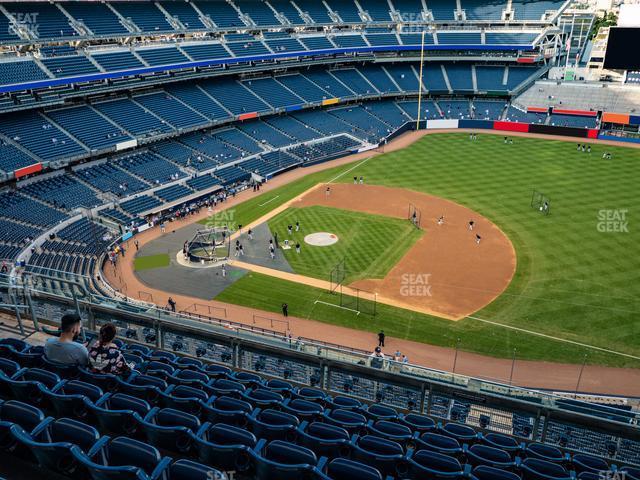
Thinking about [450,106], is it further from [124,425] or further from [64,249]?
[124,425]

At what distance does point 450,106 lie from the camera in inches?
3278

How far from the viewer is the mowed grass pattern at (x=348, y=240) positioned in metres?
38.4

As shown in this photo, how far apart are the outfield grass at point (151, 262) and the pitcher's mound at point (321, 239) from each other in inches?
470

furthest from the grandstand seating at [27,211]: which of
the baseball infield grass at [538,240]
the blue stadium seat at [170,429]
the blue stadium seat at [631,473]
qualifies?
the blue stadium seat at [631,473]

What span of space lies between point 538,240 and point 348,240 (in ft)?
52.1

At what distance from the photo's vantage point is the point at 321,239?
142 ft

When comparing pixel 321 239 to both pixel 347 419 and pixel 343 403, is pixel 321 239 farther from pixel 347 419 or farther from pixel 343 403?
pixel 347 419

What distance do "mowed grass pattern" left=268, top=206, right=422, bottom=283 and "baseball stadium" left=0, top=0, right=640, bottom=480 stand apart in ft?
0.96

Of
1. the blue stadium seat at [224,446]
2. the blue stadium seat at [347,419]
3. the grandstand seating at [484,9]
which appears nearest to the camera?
the blue stadium seat at [224,446]

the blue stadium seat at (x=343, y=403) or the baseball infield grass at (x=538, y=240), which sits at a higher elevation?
the baseball infield grass at (x=538, y=240)

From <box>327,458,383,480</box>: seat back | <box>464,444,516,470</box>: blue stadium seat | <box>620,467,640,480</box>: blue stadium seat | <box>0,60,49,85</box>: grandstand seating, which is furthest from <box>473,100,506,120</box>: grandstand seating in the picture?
<box>327,458,383,480</box>: seat back

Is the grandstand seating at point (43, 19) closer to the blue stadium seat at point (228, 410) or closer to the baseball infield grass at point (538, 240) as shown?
the baseball infield grass at point (538, 240)

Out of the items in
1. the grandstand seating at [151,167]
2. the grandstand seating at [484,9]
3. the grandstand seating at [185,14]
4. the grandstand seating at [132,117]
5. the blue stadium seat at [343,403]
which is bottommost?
the blue stadium seat at [343,403]

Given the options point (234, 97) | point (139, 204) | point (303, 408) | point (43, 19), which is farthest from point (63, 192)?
point (303, 408)
